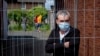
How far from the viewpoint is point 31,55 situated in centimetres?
416

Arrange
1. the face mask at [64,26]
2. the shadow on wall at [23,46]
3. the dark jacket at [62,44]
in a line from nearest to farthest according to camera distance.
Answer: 1. the face mask at [64,26]
2. the dark jacket at [62,44]
3. the shadow on wall at [23,46]

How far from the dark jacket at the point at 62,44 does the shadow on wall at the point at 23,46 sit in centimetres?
39

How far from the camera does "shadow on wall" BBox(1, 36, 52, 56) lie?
13.5 feet

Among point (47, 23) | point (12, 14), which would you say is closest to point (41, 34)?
point (47, 23)

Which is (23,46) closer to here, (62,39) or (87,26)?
(62,39)

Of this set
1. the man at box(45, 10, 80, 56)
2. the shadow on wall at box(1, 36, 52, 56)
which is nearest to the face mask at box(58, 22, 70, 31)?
the man at box(45, 10, 80, 56)

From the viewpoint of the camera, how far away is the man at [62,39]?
11.7 ft

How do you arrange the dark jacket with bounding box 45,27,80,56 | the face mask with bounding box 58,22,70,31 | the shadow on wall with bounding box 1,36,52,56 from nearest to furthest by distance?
the face mask with bounding box 58,22,70,31
the dark jacket with bounding box 45,27,80,56
the shadow on wall with bounding box 1,36,52,56

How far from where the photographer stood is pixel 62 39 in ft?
12.0

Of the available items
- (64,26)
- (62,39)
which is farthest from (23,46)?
(64,26)

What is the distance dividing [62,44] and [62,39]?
63mm

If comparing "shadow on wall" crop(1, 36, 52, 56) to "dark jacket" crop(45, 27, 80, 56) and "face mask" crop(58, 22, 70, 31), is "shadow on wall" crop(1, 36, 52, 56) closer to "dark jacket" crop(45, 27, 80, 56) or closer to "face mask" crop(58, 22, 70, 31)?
"dark jacket" crop(45, 27, 80, 56)

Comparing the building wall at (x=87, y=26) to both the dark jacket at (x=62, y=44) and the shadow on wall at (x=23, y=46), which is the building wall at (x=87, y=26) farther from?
the shadow on wall at (x=23, y=46)

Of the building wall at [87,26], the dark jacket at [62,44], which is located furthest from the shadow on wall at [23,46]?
the building wall at [87,26]
